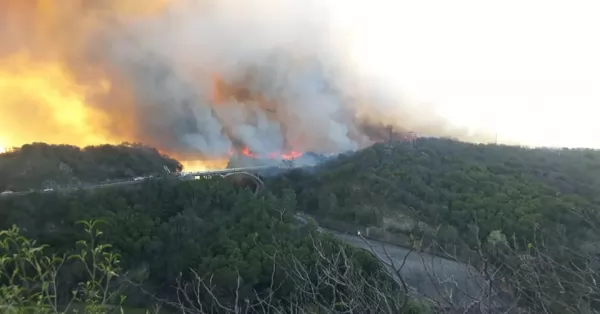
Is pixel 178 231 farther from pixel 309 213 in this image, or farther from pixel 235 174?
pixel 235 174

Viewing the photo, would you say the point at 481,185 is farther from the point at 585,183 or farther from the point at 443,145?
the point at 443,145

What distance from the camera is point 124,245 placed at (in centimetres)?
2538

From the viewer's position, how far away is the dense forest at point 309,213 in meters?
20.6

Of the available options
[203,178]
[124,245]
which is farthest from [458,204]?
[124,245]

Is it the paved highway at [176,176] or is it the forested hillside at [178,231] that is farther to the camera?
the paved highway at [176,176]

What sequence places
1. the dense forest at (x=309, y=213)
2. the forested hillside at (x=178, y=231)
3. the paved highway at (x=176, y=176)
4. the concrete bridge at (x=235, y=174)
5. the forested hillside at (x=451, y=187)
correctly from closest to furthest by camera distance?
the dense forest at (x=309, y=213), the forested hillside at (x=178, y=231), the forested hillside at (x=451, y=187), the paved highway at (x=176, y=176), the concrete bridge at (x=235, y=174)

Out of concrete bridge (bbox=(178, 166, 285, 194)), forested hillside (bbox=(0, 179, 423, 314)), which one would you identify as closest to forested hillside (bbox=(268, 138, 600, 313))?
concrete bridge (bbox=(178, 166, 285, 194))

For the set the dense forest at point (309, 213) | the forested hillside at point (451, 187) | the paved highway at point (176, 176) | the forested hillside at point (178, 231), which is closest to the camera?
the dense forest at point (309, 213)

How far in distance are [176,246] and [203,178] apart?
32.1 ft

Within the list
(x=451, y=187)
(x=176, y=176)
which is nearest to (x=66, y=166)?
(x=176, y=176)

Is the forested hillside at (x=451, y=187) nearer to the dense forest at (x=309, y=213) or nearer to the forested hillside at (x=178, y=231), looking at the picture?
the dense forest at (x=309, y=213)

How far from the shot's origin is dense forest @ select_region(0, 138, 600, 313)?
811 inches

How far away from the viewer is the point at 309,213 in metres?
38.4

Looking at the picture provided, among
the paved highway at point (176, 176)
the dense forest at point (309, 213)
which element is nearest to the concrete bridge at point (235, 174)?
the paved highway at point (176, 176)
